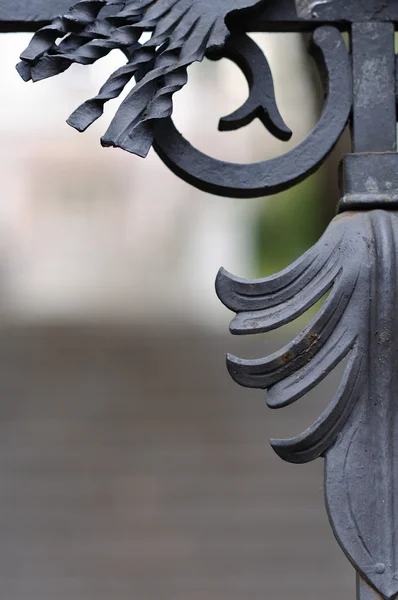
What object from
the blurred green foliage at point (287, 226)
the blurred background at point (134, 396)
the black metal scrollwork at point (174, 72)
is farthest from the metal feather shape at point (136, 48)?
the blurred background at point (134, 396)

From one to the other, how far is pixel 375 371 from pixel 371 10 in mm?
295

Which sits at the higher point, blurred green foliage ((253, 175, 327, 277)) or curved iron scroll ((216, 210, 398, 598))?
blurred green foliage ((253, 175, 327, 277))

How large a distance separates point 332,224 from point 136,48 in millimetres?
204

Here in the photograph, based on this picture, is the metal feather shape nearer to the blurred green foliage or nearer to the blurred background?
the blurred green foliage

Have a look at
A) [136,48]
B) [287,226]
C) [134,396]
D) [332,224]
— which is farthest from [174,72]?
[134,396]

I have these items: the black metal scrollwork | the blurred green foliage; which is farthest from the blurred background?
the black metal scrollwork

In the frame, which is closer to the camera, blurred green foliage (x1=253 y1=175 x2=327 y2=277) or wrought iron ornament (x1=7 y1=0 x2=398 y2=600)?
wrought iron ornament (x1=7 y1=0 x2=398 y2=600)

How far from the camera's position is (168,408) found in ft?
6.24

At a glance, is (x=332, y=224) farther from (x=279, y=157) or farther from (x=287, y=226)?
(x=287, y=226)

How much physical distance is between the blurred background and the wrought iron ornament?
3.67 ft

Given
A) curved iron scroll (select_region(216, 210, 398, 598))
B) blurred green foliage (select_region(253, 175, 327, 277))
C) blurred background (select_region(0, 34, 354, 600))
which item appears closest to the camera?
curved iron scroll (select_region(216, 210, 398, 598))

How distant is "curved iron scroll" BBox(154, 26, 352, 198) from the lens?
2.28 ft

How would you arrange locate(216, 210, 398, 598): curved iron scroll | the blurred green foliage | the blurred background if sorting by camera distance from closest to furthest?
locate(216, 210, 398, 598): curved iron scroll, the blurred green foliage, the blurred background

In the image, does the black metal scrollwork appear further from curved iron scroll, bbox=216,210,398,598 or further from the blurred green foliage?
the blurred green foliage
